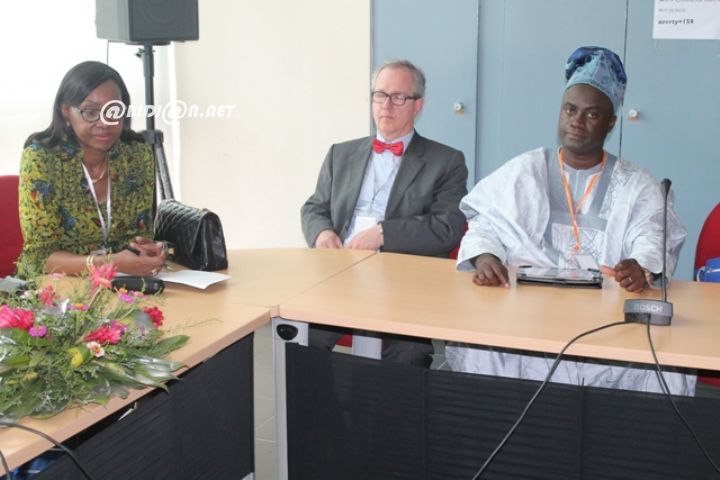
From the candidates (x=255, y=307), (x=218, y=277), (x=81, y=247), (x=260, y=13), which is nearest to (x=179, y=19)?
(x=260, y=13)

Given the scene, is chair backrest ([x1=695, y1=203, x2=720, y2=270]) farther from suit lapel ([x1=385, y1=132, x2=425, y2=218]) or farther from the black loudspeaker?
the black loudspeaker

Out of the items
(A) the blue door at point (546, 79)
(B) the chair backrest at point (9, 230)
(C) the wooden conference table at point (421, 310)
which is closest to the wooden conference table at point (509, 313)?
(C) the wooden conference table at point (421, 310)

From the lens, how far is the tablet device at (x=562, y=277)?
101 inches

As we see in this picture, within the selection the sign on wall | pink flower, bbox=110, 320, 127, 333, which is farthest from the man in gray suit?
pink flower, bbox=110, 320, 127, 333

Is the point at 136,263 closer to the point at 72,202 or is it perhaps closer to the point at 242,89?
the point at 72,202

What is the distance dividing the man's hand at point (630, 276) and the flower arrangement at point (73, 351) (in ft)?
4.28

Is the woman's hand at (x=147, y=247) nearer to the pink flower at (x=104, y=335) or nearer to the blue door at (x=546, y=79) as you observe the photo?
the pink flower at (x=104, y=335)

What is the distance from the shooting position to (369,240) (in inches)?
130

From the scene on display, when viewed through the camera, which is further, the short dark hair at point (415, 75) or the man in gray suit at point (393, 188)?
the short dark hair at point (415, 75)

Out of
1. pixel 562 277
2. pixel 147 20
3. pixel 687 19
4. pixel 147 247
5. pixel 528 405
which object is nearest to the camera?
pixel 528 405

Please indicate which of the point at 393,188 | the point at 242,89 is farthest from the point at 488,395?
the point at 242,89

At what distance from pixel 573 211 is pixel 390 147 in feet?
3.00

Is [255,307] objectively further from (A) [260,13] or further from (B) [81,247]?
(A) [260,13]

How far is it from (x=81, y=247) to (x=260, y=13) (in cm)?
251
